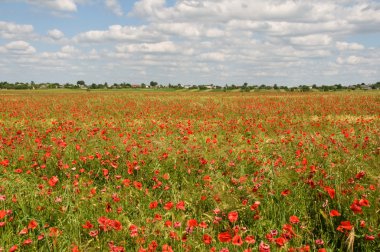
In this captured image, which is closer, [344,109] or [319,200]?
[319,200]

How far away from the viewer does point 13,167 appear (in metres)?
6.25

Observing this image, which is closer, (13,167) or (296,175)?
(296,175)

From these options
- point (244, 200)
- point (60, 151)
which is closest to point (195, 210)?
point (244, 200)

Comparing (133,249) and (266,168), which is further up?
(266,168)

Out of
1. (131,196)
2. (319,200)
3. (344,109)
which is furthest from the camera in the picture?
(344,109)

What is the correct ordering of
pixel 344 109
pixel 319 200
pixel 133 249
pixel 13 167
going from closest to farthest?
pixel 133 249 < pixel 319 200 < pixel 13 167 < pixel 344 109

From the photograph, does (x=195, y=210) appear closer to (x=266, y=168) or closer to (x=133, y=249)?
(x=133, y=249)

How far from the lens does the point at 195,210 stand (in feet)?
13.0

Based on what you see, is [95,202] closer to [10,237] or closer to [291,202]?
[10,237]

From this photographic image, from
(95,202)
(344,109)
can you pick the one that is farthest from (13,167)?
(344,109)

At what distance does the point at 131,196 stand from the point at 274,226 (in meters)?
1.90

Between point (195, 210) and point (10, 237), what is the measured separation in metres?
1.99

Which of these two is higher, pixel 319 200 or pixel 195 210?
pixel 319 200

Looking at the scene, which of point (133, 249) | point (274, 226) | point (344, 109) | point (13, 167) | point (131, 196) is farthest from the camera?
point (344, 109)
